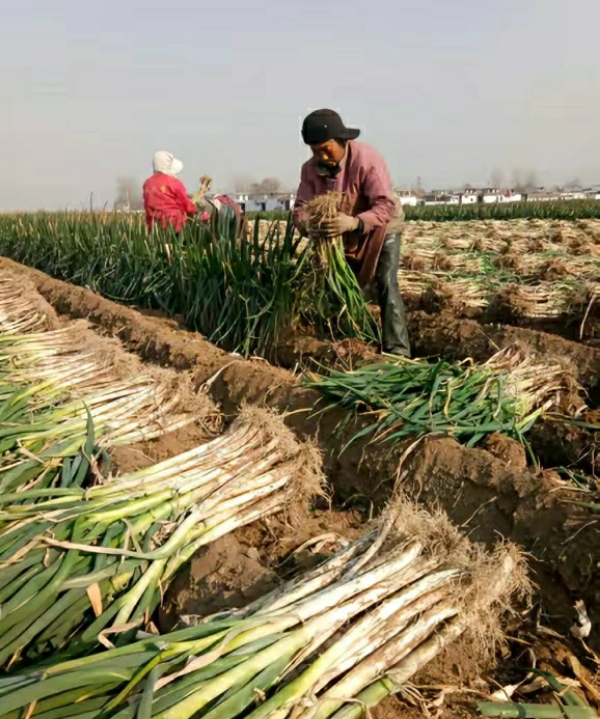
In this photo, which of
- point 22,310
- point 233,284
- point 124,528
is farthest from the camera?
point 22,310

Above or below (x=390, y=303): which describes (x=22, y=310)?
below

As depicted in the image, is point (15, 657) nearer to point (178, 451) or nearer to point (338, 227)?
point (178, 451)

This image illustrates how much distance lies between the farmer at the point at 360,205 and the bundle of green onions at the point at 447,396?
0.88m

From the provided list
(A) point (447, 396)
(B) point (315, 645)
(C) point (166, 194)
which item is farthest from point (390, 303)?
(C) point (166, 194)

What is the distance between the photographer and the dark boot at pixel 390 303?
4031mm

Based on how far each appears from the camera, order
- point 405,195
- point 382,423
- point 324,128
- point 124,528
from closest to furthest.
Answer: point 124,528 → point 382,423 → point 324,128 → point 405,195

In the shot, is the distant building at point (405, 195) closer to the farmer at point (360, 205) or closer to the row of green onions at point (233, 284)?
the farmer at point (360, 205)

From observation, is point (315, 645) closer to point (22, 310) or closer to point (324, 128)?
point (324, 128)

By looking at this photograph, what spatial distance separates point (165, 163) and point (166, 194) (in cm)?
41

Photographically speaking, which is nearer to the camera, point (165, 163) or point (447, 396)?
point (447, 396)

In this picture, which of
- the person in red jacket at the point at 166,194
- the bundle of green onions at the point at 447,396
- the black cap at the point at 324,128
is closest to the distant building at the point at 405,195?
the black cap at the point at 324,128

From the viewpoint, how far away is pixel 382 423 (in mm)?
2670

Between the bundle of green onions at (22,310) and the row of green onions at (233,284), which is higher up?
the row of green onions at (233,284)

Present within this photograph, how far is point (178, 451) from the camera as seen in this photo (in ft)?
9.20
